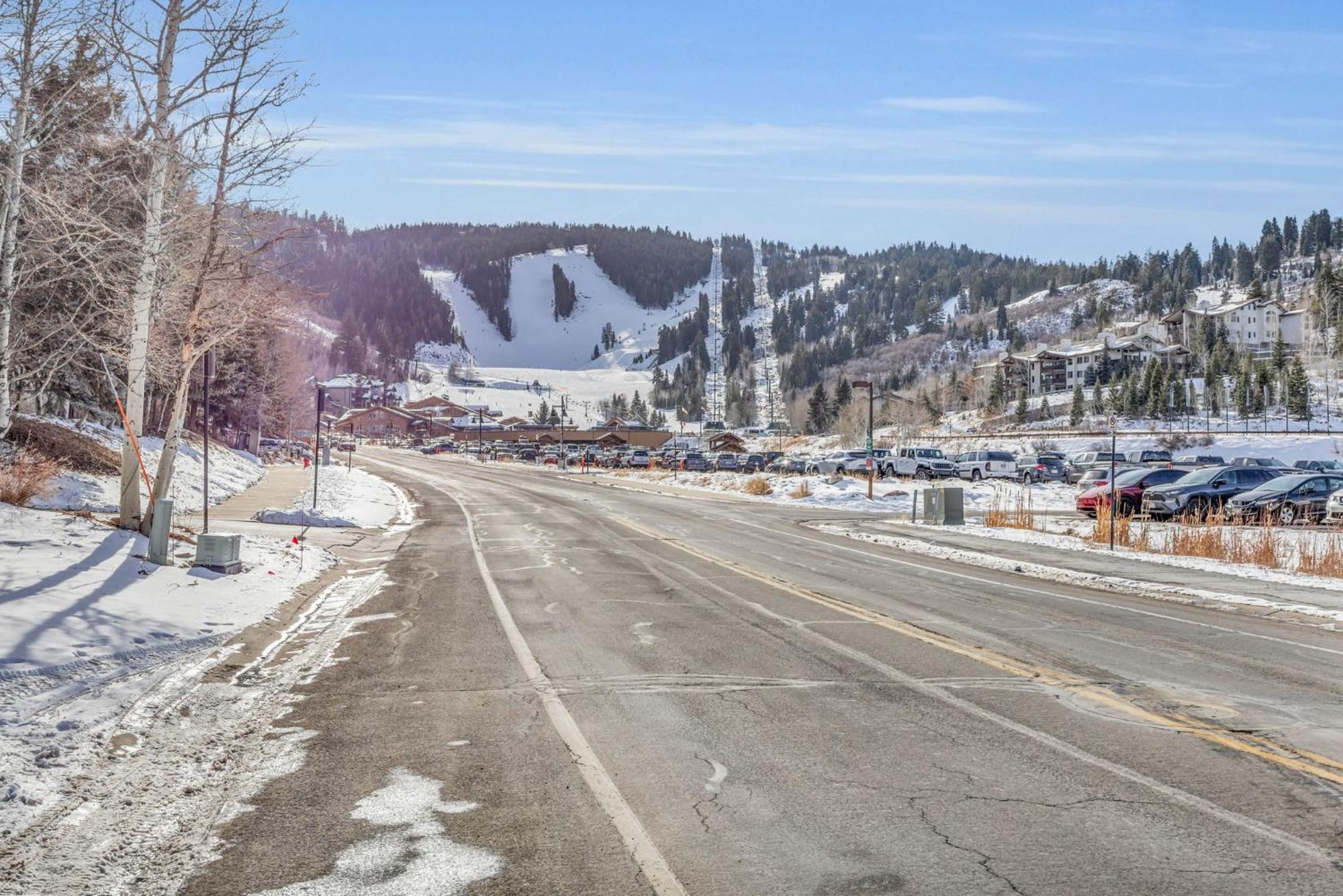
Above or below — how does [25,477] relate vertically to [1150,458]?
above

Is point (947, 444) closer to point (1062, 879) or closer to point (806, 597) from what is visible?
point (806, 597)

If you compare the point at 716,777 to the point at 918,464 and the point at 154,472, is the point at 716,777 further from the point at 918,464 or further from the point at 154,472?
the point at 918,464

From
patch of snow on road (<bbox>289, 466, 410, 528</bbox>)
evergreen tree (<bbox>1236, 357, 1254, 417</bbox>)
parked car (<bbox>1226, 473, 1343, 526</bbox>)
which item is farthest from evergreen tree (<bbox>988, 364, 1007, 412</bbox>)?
parked car (<bbox>1226, 473, 1343, 526</bbox>)

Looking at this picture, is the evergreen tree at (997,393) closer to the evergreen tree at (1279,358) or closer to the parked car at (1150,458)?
the evergreen tree at (1279,358)

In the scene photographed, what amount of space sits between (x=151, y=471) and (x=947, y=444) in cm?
10337

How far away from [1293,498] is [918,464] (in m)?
33.3

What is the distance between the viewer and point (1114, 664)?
381 inches

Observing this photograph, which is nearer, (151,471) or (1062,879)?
(1062,879)

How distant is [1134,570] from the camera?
18.5 metres

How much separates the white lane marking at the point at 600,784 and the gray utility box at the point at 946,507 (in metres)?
21.3

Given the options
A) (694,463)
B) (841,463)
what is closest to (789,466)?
(841,463)

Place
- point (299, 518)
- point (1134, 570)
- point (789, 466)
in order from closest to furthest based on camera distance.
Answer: point (1134, 570)
point (299, 518)
point (789, 466)

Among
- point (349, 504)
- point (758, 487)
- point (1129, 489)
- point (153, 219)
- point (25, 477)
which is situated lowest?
point (758, 487)

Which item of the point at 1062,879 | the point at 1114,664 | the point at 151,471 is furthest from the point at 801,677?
the point at 151,471
